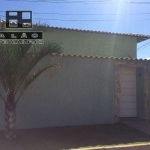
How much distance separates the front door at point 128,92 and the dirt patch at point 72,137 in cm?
174

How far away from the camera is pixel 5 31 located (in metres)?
7.20

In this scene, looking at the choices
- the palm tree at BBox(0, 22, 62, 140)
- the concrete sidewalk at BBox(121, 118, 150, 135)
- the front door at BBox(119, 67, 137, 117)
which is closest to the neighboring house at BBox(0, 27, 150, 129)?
the front door at BBox(119, 67, 137, 117)

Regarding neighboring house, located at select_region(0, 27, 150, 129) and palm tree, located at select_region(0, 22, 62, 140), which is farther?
neighboring house, located at select_region(0, 27, 150, 129)

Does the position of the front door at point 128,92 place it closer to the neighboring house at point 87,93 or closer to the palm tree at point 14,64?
the neighboring house at point 87,93

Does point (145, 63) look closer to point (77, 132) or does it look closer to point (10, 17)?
point (77, 132)

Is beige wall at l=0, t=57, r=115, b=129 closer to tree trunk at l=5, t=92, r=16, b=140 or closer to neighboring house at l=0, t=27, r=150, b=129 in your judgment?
neighboring house at l=0, t=27, r=150, b=129

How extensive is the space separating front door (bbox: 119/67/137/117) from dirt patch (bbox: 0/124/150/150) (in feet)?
5.70

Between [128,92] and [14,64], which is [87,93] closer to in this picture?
[128,92]

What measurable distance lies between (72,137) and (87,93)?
2.29 metres

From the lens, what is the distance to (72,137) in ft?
25.9

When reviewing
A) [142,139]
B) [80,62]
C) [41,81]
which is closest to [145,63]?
[80,62]

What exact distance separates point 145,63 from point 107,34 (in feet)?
16.1

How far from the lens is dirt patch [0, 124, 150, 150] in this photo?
697cm

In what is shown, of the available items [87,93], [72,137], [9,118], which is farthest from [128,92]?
[9,118]
